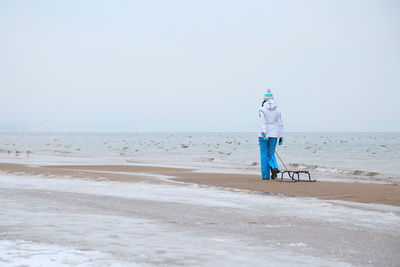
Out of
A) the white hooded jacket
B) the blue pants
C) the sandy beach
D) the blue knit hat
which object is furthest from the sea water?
the sandy beach

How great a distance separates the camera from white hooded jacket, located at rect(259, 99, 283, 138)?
12.9 metres

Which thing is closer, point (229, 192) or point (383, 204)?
point (383, 204)

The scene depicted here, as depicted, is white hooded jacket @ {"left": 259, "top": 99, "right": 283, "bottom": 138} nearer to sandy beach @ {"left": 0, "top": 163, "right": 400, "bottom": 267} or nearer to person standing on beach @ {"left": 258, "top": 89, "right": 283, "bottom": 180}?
person standing on beach @ {"left": 258, "top": 89, "right": 283, "bottom": 180}

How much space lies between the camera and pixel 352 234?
5543 mm

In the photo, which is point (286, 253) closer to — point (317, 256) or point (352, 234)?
point (317, 256)

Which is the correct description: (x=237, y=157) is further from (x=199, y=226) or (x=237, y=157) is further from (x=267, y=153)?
(x=199, y=226)

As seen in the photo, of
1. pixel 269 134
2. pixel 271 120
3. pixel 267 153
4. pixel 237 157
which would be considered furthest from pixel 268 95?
pixel 237 157

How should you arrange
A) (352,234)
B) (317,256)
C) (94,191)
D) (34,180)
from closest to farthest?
(317,256) → (352,234) → (94,191) → (34,180)

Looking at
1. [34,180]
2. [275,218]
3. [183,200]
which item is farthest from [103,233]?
[34,180]

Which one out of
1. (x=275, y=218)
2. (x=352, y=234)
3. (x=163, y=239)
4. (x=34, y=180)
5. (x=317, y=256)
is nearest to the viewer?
(x=317, y=256)

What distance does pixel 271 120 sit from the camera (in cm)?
1295

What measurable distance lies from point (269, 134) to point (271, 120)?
1.28ft

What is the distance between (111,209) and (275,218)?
2429 millimetres

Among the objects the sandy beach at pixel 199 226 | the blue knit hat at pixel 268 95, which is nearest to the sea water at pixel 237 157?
the blue knit hat at pixel 268 95
